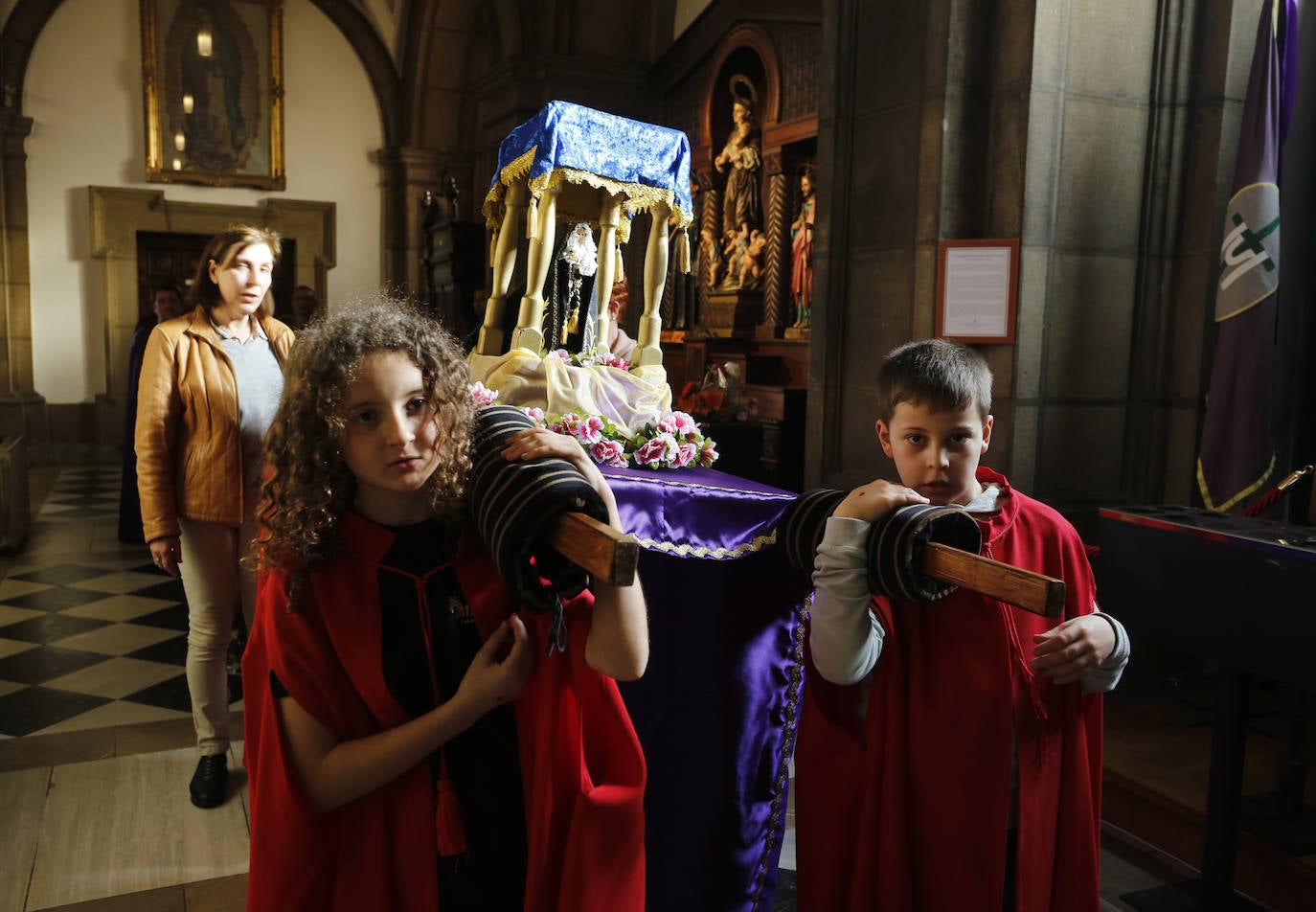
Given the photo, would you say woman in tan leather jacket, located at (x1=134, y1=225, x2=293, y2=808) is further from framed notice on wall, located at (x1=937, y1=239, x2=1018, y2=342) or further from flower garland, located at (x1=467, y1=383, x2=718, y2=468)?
framed notice on wall, located at (x1=937, y1=239, x2=1018, y2=342)

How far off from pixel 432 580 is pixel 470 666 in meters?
0.14

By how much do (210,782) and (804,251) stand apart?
5325 mm

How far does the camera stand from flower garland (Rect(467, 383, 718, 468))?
2.60 metres

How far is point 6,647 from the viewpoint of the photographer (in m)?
4.80

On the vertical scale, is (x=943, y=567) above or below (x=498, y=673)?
above

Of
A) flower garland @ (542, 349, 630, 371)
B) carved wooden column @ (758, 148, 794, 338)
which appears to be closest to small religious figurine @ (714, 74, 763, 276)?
carved wooden column @ (758, 148, 794, 338)

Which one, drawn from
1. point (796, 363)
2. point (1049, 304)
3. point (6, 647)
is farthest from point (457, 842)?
point (796, 363)

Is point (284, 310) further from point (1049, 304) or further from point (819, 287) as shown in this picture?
point (1049, 304)

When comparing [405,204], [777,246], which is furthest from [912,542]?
[405,204]

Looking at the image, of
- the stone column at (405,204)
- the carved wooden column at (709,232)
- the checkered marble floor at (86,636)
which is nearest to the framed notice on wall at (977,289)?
the checkered marble floor at (86,636)

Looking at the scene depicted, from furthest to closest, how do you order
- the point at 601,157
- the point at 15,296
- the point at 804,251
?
the point at 15,296
the point at 804,251
the point at 601,157

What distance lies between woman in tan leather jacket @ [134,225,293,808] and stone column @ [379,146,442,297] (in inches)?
383

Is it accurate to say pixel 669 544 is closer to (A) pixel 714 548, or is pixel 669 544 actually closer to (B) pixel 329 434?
(A) pixel 714 548

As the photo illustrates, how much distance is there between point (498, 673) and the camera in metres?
1.39
